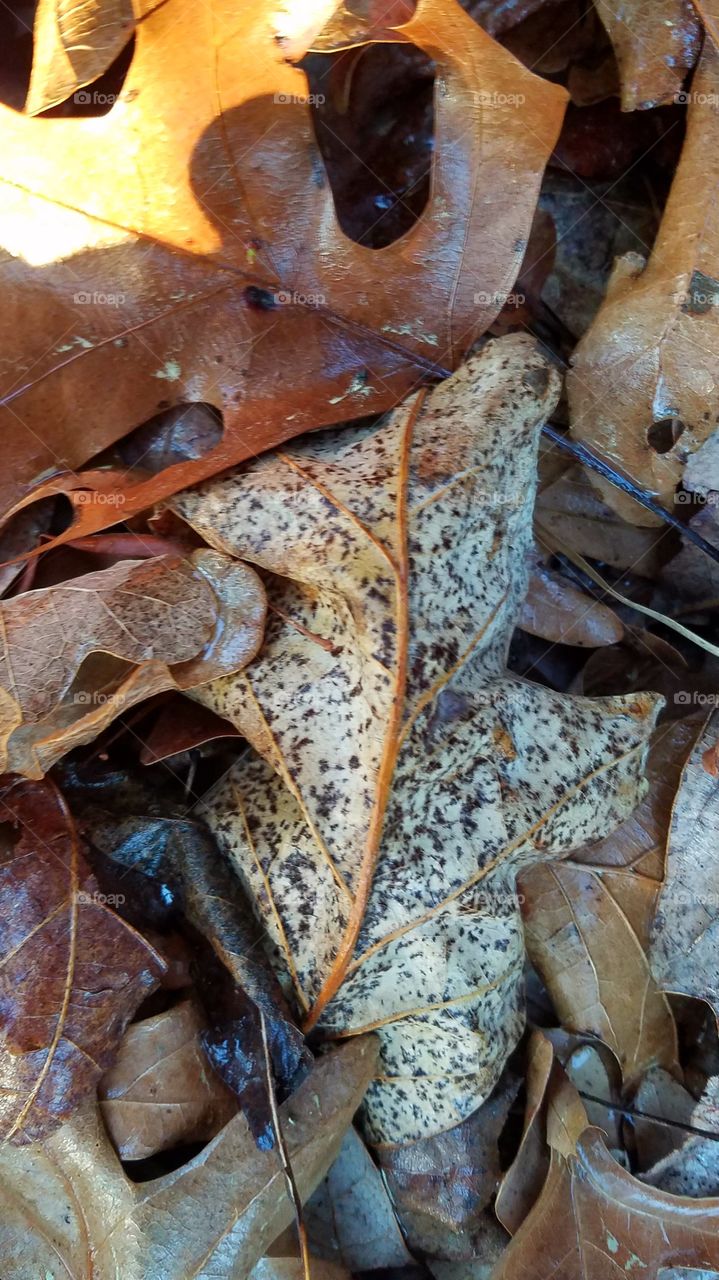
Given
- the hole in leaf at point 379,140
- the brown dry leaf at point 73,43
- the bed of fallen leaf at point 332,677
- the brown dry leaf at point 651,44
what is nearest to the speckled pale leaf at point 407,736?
the bed of fallen leaf at point 332,677

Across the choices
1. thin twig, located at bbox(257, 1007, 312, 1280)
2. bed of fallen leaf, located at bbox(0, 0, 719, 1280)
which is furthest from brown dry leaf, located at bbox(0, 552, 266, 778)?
thin twig, located at bbox(257, 1007, 312, 1280)

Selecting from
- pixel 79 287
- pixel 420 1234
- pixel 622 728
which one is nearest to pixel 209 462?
pixel 79 287

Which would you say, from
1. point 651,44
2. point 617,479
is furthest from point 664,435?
point 651,44

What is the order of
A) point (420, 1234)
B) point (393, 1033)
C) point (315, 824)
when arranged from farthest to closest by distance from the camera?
point (420, 1234) → point (393, 1033) → point (315, 824)

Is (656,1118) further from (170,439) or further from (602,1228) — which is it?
(170,439)

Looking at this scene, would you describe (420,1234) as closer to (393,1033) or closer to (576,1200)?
(576,1200)

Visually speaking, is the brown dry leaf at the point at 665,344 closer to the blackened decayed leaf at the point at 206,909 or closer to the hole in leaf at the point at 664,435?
the hole in leaf at the point at 664,435

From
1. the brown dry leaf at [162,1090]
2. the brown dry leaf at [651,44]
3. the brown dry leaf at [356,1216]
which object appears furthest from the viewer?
the brown dry leaf at [356,1216]
